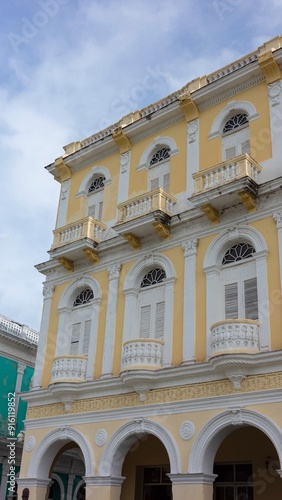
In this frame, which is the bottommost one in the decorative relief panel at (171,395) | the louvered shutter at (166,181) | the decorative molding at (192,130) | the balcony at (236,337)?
the decorative relief panel at (171,395)

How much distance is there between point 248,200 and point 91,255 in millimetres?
5304

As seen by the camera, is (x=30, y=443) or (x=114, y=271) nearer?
(x=30, y=443)

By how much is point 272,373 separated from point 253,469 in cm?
324

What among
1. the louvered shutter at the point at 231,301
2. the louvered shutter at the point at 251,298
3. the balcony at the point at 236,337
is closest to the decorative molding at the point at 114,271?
the louvered shutter at the point at 231,301

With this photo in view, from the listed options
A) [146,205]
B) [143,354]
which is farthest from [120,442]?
[146,205]

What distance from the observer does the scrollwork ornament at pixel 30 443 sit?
15.6 m

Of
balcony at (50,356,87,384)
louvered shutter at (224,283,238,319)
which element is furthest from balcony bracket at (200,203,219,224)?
balcony at (50,356,87,384)

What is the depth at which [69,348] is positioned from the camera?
1648 cm

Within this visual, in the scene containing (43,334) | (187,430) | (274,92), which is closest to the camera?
(187,430)

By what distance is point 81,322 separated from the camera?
16578 millimetres

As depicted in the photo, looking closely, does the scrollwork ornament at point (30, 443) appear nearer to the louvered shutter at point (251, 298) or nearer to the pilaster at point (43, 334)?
the pilaster at point (43, 334)

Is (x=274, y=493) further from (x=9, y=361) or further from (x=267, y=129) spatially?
(x=9, y=361)

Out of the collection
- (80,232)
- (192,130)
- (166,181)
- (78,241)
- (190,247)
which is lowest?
(190,247)

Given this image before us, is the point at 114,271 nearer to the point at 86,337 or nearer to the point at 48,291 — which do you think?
the point at 86,337
